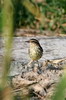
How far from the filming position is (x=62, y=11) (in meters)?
8.69

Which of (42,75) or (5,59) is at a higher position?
(5,59)

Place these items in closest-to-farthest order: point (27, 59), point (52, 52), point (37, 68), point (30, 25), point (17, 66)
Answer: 1. point (37, 68)
2. point (17, 66)
3. point (27, 59)
4. point (52, 52)
5. point (30, 25)

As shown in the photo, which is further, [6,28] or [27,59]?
[27,59]

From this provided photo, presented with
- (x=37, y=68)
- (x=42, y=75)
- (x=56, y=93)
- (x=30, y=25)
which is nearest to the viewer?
(x=56, y=93)

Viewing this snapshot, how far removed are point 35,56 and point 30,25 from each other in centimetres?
384

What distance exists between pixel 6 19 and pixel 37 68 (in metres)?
3.93

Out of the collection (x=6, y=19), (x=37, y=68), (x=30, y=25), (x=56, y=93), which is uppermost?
(x=6, y=19)

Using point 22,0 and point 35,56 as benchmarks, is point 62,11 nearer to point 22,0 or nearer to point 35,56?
point 35,56

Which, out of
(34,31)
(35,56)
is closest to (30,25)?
(34,31)

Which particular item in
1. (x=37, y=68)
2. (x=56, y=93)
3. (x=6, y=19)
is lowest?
(x=37, y=68)

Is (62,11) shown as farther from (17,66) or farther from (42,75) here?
(42,75)

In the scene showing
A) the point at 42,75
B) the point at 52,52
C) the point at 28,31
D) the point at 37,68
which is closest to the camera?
the point at 42,75

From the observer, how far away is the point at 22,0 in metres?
0.69

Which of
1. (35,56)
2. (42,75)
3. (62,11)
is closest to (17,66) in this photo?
(35,56)
